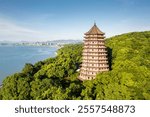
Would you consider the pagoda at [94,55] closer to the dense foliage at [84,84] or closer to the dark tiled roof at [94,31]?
the dark tiled roof at [94,31]

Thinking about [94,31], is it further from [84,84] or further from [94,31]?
[84,84]

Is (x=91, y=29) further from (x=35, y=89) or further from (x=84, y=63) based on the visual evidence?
(x=35, y=89)

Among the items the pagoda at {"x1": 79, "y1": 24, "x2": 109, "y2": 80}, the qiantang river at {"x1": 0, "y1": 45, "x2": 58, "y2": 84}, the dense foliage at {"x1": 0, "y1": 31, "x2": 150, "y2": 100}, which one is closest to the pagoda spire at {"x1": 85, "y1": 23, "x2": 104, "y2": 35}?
the pagoda at {"x1": 79, "y1": 24, "x2": 109, "y2": 80}

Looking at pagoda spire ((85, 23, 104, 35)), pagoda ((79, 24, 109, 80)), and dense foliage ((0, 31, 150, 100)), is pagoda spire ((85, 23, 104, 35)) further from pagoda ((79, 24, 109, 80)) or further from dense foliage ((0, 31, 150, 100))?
dense foliage ((0, 31, 150, 100))

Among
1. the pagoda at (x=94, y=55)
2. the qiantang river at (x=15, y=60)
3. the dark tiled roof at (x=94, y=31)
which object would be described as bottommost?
the qiantang river at (x=15, y=60)

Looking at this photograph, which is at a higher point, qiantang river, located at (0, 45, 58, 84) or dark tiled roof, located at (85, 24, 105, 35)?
dark tiled roof, located at (85, 24, 105, 35)

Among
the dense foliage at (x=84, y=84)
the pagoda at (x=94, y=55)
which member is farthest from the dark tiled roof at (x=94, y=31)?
the dense foliage at (x=84, y=84)

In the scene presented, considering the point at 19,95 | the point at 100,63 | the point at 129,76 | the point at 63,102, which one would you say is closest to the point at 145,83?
the point at 129,76

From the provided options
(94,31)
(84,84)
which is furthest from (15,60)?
(84,84)
